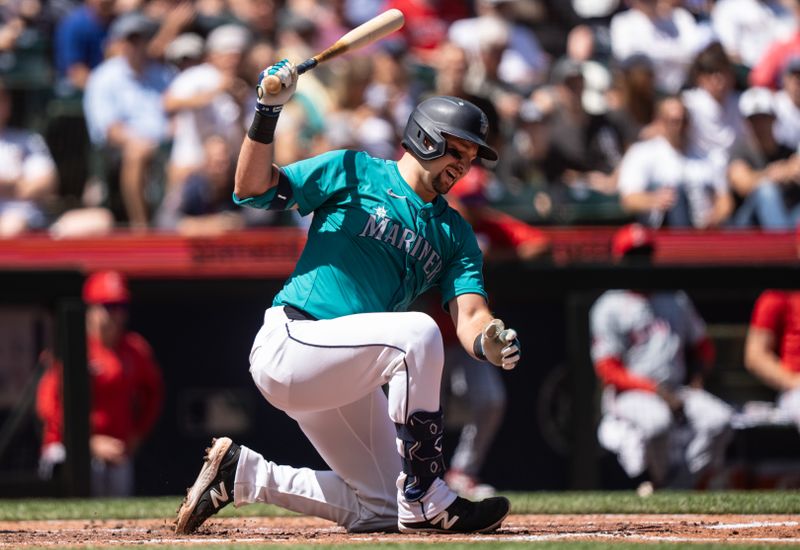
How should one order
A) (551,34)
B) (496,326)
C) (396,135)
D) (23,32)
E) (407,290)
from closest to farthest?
(496,326), (407,290), (396,135), (23,32), (551,34)

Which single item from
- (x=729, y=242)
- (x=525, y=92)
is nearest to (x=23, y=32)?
(x=525, y=92)

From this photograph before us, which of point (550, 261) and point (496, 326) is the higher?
point (496, 326)

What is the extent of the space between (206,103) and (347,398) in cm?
453

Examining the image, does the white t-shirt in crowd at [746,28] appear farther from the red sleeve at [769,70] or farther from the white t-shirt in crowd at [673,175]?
the white t-shirt in crowd at [673,175]

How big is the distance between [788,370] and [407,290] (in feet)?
12.2

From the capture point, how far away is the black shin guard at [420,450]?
13.7 ft

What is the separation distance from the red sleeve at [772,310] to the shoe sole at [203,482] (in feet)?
13.2

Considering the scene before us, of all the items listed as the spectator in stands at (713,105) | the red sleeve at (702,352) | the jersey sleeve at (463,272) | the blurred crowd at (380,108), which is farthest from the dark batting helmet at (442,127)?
the spectator in stands at (713,105)

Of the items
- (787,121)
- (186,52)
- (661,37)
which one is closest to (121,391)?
(186,52)

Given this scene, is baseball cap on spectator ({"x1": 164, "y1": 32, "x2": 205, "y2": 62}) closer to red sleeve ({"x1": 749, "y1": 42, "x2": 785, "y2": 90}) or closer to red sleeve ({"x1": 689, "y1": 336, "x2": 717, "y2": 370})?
red sleeve ({"x1": 689, "y1": 336, "x2": 717, "y2": 370})

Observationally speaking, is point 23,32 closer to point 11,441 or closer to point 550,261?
point 11,441

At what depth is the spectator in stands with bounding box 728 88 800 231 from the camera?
28.5 ft

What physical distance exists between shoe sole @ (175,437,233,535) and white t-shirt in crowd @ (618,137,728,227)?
4718mm

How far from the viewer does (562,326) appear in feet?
26.5
